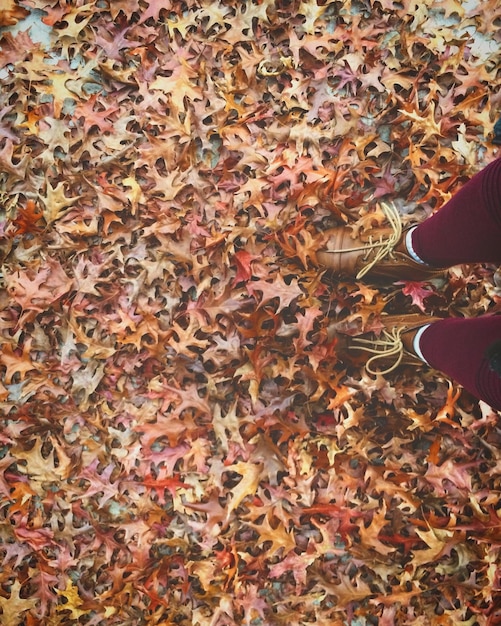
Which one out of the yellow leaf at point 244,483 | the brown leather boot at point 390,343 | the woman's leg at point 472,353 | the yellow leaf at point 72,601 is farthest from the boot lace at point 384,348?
the yellow leaf at point 72,601

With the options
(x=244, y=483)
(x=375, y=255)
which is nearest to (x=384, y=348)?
(x=375, y=255)

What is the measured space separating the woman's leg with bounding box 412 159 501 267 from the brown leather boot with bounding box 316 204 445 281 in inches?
5.6

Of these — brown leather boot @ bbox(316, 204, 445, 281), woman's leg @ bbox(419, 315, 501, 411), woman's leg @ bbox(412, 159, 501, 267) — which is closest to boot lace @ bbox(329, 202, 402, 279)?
brown leather boot @ bbox(316, 204, 445, 281)

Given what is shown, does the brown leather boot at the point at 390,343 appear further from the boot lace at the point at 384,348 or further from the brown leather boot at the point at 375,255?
the brown leather boot at the point at 375,255

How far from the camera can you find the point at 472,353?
1637 millimetres

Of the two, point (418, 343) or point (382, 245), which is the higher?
point (382, 245)

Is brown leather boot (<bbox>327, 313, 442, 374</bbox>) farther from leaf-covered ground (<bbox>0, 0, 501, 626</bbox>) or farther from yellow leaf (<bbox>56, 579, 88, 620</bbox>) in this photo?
yellow leaf (<bbox>56, 579, 88, 620</bbox>)

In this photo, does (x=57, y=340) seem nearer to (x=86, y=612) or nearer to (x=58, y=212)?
(x=58, y=212)

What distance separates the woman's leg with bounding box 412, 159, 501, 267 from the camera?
4.94 ft

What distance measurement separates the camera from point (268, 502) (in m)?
2.11

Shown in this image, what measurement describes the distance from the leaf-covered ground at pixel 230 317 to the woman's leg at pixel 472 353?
1.17 ft

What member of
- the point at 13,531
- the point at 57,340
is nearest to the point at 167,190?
the point at 57,340

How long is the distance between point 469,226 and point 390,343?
0.63 metres

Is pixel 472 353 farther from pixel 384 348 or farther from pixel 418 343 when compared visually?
pixel 384 348
